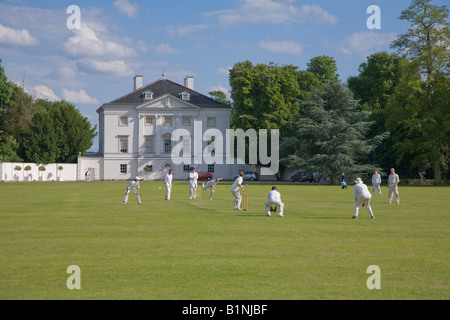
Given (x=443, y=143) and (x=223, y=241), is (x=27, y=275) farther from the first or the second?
(x=443, y=143)

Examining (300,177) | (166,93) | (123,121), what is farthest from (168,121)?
(300,177)

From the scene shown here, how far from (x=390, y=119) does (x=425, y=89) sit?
18.2ft

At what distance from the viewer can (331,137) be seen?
209ft

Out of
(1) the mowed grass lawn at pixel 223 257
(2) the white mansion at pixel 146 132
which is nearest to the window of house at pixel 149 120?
(2) the white mansion at pixel 146 132

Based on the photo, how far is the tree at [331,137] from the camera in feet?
202

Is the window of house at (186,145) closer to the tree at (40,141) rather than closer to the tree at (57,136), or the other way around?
the tree at (57,136)

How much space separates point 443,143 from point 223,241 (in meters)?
56.1

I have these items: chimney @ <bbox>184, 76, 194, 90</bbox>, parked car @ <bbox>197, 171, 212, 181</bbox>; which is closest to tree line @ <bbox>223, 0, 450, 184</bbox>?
parked car @ <bbox>197, 171, 212, 181</bbox>

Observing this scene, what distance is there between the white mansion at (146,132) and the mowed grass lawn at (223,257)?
62.4 metres

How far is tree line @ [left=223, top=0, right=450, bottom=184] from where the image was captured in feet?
201

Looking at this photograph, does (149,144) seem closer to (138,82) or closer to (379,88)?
(138,82)

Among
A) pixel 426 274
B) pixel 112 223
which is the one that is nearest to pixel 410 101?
pixel 112 223

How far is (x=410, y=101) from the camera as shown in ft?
207

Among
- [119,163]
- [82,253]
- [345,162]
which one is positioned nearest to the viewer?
[82,253]
